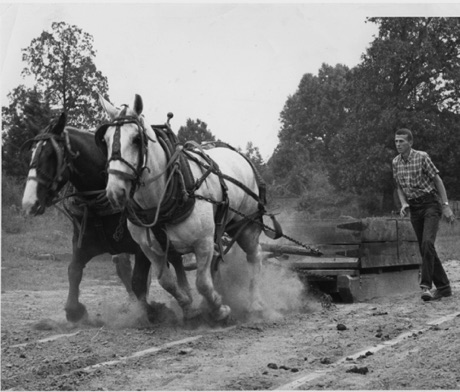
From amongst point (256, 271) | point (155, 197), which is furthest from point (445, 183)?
point (155, 197)

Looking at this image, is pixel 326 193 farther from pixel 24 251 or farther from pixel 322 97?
pixel 24 251

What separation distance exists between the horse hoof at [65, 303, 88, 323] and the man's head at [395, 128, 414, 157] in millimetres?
3463

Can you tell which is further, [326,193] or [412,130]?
[326,193]

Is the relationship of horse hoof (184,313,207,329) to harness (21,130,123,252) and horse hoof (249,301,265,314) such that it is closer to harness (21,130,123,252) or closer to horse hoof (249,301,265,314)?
horse hoof (249,301,265,314)

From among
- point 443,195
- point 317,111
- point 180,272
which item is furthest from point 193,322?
point 317,111

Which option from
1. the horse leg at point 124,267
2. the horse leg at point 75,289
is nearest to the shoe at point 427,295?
the horse leg at point 124,267

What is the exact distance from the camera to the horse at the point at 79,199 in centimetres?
574

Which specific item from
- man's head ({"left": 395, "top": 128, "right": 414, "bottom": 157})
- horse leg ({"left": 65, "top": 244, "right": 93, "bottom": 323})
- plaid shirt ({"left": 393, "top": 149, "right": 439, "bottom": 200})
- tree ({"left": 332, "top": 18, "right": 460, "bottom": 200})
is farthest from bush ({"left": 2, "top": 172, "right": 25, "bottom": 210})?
plaid shirt ({"left": 393, "top": 149, "right": 439, "bottom": 200})

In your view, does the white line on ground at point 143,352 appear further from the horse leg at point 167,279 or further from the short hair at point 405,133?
the short hair at point 405,133

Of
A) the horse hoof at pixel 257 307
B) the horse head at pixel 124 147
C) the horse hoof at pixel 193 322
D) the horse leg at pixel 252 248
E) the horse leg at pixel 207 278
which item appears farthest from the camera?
the horse leg at pixel 252 248

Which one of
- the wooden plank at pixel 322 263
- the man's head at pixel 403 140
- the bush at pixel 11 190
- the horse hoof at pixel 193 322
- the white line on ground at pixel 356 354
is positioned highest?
the man's head at pixel 403 140

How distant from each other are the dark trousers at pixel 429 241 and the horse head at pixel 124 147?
129 inches

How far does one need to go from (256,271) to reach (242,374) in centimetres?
287

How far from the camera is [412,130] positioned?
830 centimetres
